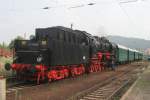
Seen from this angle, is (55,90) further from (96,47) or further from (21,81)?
(96,47)

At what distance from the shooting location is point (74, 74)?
23031mm

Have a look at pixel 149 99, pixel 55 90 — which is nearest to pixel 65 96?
pixel 55 90

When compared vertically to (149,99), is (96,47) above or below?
above

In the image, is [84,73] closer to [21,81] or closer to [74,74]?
[74,74]

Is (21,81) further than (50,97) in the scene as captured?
Yes

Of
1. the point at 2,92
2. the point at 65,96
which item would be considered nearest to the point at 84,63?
the point at 65,96

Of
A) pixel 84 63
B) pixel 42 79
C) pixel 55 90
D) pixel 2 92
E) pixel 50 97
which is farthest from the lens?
pixel 84 63

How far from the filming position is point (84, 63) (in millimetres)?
24906

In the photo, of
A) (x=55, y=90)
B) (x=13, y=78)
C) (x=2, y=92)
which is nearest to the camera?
(x=2, y=92)

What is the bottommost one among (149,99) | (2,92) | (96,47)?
(149,99)

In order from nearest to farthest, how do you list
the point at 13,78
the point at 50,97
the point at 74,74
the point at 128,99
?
the point at 128,99
the point at 50,97
the point at 13,78
the point at 74,74

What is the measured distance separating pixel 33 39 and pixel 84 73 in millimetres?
8824

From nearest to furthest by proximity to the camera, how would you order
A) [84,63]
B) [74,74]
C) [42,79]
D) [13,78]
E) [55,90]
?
[55,90]
[42,79]
[13,78]
[74,74]
[84,63]

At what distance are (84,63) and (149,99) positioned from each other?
12369 mm
